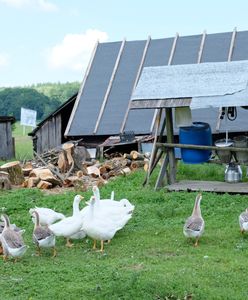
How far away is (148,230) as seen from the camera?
11969 mm

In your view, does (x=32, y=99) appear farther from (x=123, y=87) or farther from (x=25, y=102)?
(x=123, y=87)

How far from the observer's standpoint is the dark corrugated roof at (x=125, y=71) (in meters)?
25.7

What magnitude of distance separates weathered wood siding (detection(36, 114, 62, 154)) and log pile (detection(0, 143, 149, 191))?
760 centimetres

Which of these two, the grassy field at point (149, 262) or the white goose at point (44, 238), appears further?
the white goose at point (44, 238)

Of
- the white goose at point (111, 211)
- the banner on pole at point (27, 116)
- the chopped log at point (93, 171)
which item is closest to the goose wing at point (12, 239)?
the white goose at point (111, 211)

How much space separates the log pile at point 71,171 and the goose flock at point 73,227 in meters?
5.01

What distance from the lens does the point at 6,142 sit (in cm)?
2934

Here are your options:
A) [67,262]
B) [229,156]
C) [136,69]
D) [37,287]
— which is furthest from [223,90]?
[136,69]

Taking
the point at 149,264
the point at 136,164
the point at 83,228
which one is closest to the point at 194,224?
the point at 149,264

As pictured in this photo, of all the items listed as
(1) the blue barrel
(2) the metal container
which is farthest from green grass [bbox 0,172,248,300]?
(1) the blue barrel

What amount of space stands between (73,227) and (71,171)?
325 inches

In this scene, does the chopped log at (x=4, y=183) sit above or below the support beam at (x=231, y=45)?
below

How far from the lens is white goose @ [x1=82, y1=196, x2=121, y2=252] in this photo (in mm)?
10586

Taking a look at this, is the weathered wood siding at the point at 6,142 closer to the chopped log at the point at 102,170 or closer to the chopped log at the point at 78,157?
the chopped log at the point at 78,157
